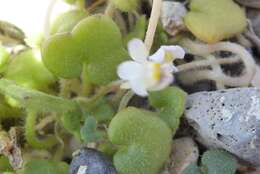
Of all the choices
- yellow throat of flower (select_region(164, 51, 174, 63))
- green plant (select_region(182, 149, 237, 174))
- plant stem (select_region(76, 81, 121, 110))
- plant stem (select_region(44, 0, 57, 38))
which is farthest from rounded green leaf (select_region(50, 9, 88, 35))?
green plant (select_region(182, 149, 237, 174))

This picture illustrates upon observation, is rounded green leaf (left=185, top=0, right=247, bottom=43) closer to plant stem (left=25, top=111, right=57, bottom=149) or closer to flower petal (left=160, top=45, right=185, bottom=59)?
flower petal (left=160, top=45, right=185, bottom=59)

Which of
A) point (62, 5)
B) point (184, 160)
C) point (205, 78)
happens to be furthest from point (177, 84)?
point (62, 5)

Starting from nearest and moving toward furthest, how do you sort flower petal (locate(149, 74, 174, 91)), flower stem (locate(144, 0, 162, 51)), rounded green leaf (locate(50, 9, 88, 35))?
flower petal (locate(149, 74, 174, 91))
flower stem (locate(144, 0, 162, 51))
rounded green leaf (locate(50, 9, 88, 35))

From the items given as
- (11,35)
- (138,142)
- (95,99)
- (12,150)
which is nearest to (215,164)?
(138,142)

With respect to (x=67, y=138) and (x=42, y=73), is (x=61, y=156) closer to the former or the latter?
(x=67, y=138)

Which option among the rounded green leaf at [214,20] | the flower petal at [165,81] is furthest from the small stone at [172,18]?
the flower petal at [165,81]
